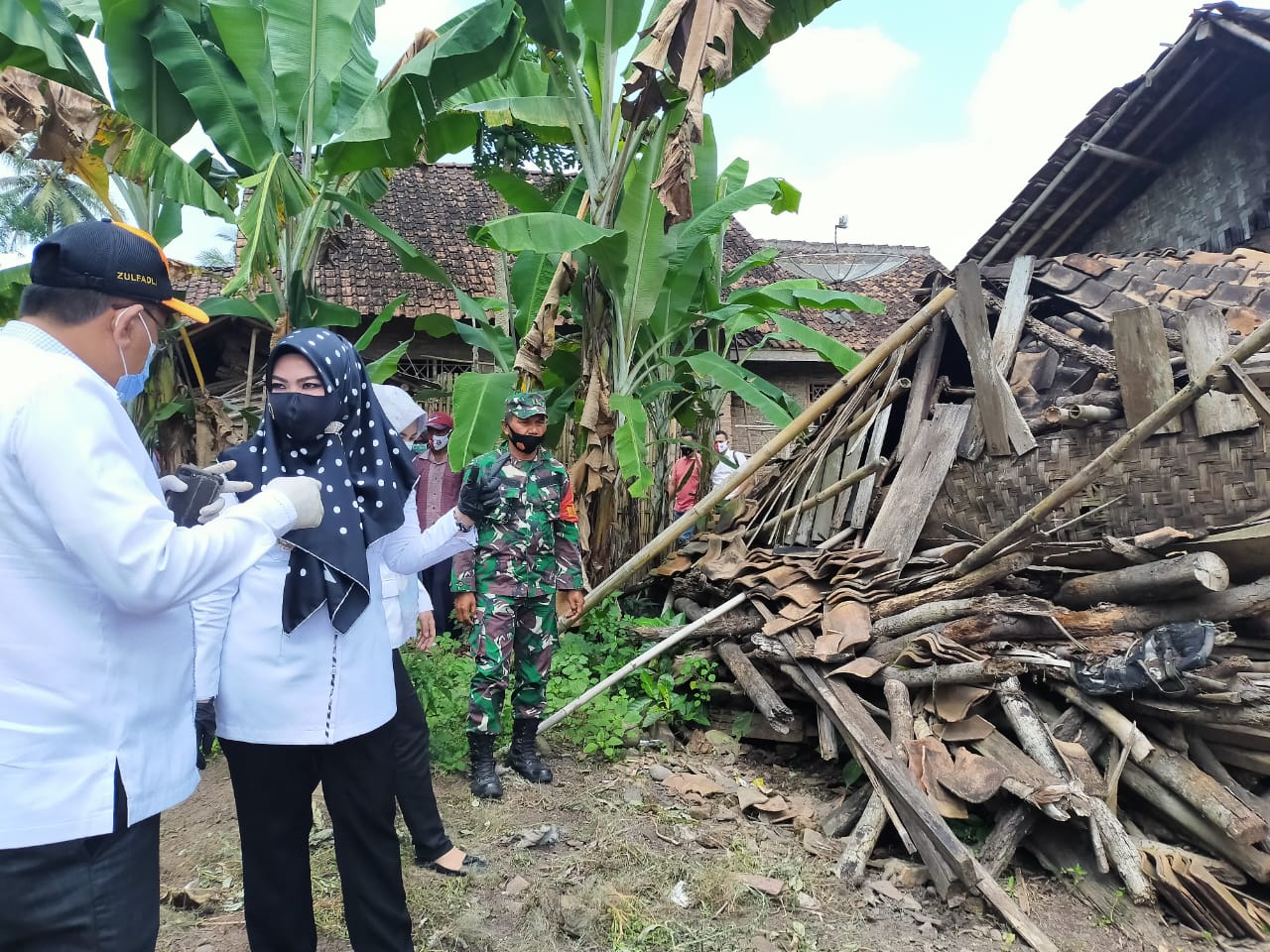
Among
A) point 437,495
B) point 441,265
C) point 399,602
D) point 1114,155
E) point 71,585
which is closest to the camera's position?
point 71,585

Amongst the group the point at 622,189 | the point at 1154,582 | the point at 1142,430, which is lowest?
the point at 1154,582

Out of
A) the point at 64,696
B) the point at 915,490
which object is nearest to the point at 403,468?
the point at 64,696

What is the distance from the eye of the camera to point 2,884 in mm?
1234

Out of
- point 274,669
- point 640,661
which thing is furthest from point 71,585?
point 640,661

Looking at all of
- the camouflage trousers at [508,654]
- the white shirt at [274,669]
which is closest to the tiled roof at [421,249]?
the camouflage trousers at [508,654]

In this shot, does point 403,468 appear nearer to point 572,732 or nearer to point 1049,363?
point 572,732

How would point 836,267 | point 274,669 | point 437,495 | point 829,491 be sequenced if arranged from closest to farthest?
1. point 274,669
2. point 829,491
3. point 437,495
4. point 836,267

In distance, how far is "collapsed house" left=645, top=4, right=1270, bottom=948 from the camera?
297 centimetres

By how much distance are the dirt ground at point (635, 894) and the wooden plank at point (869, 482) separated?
2183 millimetres

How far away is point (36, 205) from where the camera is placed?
21.3 m

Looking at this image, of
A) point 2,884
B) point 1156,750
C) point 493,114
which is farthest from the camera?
point 493,114

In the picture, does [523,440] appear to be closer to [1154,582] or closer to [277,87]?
[1154,582]

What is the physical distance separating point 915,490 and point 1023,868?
2.26 m

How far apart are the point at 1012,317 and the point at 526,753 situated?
3.97 meters
